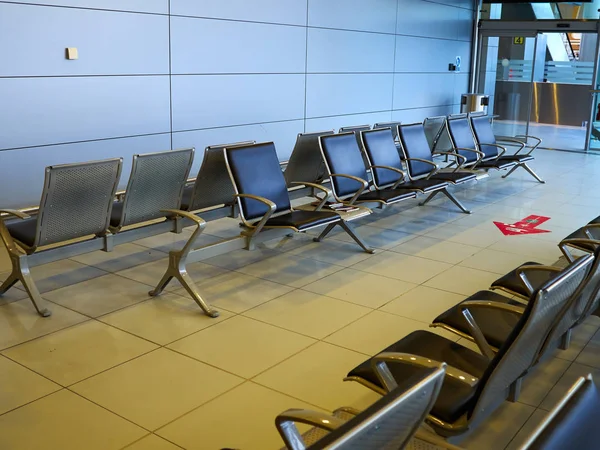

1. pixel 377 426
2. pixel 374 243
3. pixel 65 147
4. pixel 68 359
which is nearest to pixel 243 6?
pixel 65 147

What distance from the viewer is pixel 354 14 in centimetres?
923

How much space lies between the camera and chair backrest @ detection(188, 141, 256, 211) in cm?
457

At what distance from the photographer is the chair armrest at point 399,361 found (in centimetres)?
223

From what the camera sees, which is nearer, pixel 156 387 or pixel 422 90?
pixel 156 387

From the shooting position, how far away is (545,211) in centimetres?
706

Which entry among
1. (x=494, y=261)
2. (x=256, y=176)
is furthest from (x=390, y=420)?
(x=494, y=261)

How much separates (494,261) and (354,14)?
17.0 feet

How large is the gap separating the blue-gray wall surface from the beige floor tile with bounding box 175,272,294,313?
84.0 inches

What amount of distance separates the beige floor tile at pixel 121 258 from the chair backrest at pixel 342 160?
58.0 inches

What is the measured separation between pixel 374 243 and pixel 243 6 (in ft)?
11.1

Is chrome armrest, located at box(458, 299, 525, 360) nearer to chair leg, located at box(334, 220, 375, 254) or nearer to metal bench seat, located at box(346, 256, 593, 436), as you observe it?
metal bench seat, located at box(346, 256, 593, 436)

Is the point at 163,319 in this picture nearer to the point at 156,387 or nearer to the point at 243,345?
the point at 243,345

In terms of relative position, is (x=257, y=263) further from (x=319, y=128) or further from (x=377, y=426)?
(x=319, y=128)

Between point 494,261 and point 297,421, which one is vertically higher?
point 297,421
